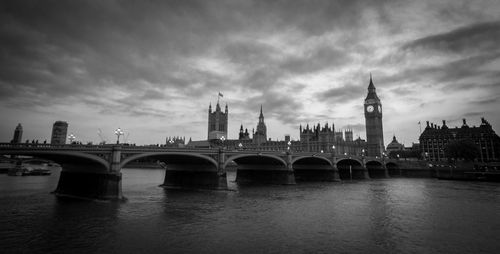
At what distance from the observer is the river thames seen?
57.9 feet

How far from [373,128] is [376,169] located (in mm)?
76095

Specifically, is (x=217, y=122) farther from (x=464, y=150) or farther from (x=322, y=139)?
(x=464, y=150)

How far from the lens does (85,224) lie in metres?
22.9

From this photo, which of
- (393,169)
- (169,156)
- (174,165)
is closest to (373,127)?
(393,169)

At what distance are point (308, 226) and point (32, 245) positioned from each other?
1824 cm

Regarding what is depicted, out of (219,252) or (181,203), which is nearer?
(219,252)

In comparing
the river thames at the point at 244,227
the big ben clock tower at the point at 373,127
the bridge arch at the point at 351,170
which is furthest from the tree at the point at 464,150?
the river thames at the point at 244,227

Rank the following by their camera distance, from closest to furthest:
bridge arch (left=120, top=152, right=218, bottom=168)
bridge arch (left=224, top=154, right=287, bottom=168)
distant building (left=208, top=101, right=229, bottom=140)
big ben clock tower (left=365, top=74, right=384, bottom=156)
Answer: bridge arch (left=120, top=152, right=218, bottom=168) < bridge arch (left=224, top=154, right=287, bottom=168) < big ben clock tower (left=365, top=74, right=384, bottom=156) < distant building (left=208, top=101, right=229, bottom=140)

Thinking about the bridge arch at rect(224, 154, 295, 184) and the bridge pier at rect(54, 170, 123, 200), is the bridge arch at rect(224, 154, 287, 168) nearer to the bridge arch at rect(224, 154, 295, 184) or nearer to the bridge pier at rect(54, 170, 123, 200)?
the bridge arch at rect(224, 154, 295, 184)

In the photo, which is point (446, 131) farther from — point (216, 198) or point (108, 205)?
point (108, 205)

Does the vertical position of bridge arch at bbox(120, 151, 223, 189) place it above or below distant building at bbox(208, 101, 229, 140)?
below

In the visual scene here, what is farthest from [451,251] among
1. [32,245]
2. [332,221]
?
[32,245]

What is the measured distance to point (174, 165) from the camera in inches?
2132

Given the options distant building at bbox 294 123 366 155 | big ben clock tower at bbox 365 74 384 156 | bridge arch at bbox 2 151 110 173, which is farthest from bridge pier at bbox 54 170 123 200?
big ben clock tower at bbox 365 74 384 156
